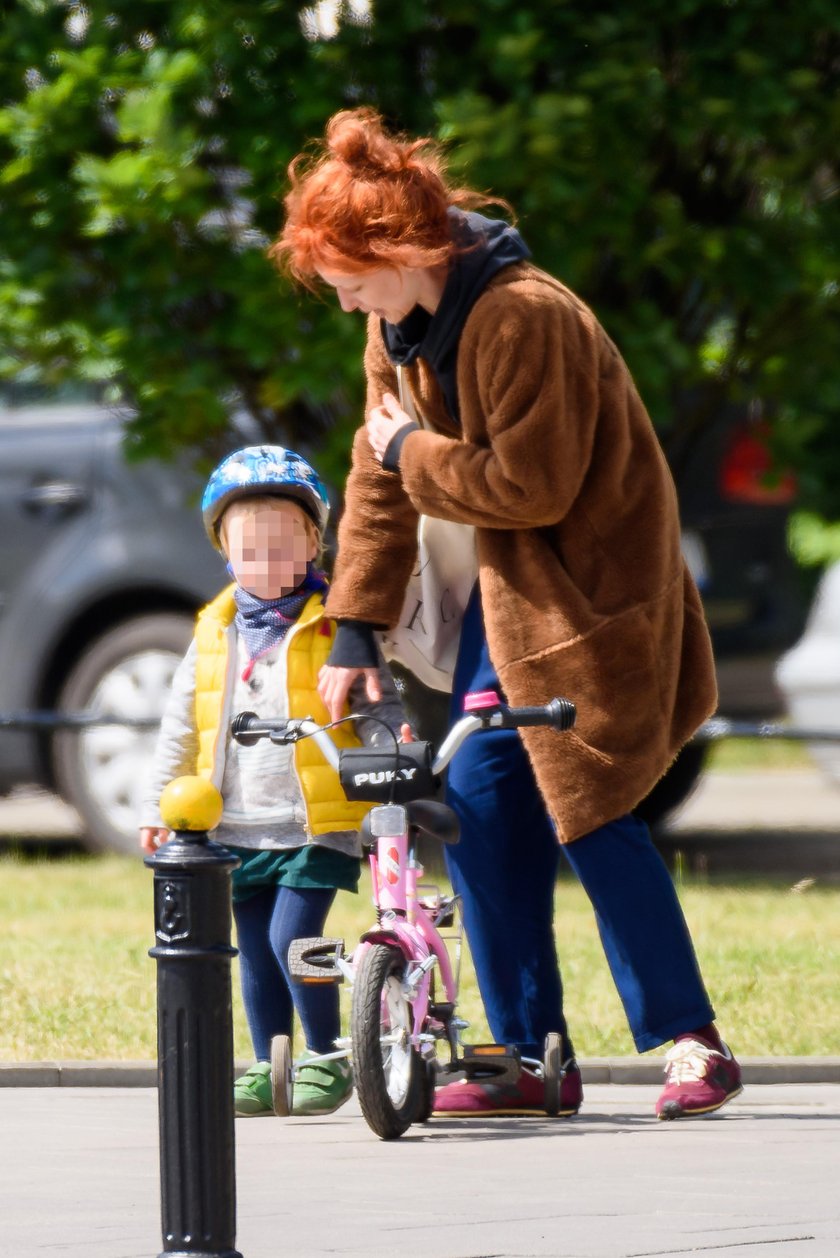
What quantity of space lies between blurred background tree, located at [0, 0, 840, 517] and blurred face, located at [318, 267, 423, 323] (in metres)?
3.95

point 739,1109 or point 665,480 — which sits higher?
point 665,480

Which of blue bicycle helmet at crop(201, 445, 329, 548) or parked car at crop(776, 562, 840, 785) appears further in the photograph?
parked car at crop(776, 562, 840, 785)

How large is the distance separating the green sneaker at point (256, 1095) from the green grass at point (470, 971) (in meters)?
0.42

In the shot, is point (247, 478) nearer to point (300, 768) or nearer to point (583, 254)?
point (300, 768)

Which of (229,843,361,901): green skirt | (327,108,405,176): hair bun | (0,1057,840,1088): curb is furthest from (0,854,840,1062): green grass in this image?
(327,108,405,176): hair bun

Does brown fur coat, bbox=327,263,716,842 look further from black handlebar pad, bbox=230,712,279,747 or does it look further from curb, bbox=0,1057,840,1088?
curb, bbox=0,1057,840,1088

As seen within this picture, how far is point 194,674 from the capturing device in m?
5.89

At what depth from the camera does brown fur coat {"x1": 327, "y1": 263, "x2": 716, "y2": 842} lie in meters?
5.30

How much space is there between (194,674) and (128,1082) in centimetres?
95

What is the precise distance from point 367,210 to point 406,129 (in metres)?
4.62

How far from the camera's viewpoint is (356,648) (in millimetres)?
5621

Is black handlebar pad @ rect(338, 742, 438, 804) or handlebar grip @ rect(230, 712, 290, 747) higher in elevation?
handlebar grip @ rect(230, 712, 290, 747)

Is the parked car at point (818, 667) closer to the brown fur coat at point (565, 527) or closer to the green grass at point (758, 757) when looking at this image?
the brown fur coat at point (565, 527)

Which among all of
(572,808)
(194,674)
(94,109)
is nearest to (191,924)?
(572,808)
